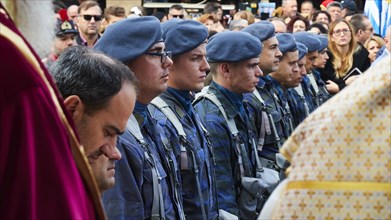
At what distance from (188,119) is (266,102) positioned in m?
2.98

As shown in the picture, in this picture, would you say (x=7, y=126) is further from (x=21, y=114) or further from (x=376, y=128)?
(x=376, y=128)

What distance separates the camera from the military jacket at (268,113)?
8195mm

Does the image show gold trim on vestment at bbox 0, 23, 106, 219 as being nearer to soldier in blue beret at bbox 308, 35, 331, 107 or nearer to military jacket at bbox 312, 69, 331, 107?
military jacket at bbox 312, 69, 331, 107

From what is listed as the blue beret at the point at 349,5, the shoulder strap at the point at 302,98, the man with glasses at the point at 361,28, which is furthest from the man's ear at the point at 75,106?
the blue beret at the point at 349,5

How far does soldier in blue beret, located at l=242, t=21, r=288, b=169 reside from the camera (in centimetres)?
821

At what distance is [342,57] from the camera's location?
13.6m

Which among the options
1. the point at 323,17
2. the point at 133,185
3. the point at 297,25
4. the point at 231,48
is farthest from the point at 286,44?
the point at 323,17

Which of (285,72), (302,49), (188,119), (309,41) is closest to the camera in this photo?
(188,119)

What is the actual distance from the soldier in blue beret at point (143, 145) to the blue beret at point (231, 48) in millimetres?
2261

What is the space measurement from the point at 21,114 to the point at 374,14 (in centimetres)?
1647

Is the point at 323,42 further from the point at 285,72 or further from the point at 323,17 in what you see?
the point at 323,17

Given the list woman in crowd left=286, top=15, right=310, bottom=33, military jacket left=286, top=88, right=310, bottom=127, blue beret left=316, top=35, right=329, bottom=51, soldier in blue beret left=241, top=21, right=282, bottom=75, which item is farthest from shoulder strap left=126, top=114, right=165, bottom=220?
woman in crowd left=286, top=15, right=310, bottom=33

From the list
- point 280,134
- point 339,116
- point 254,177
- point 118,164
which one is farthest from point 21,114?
point 280,134

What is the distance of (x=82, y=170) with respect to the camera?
254 centimetres
